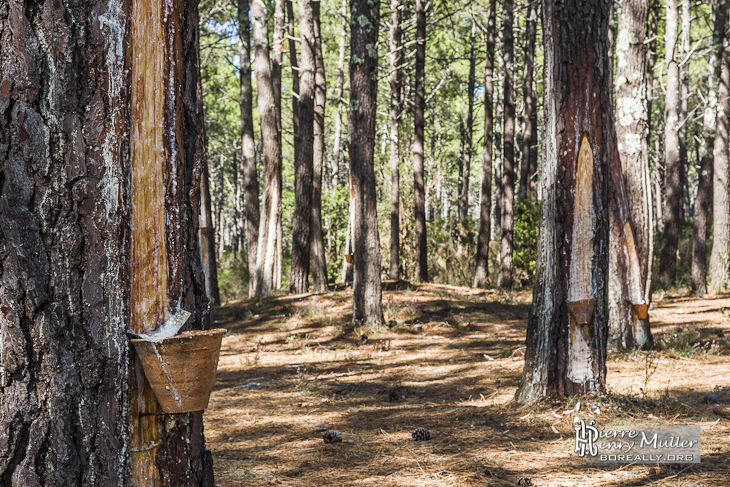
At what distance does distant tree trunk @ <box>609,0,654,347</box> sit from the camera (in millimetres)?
6543

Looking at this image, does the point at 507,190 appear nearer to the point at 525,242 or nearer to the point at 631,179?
the point at 525,242

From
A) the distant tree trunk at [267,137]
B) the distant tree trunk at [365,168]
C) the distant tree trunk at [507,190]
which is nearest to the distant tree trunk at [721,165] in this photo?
the distant tree trunk at [507,190]

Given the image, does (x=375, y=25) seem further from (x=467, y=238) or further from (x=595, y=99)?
(x=467, y=238)

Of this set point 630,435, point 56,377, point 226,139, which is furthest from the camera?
point 226,139

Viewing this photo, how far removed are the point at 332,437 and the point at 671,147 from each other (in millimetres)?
11549

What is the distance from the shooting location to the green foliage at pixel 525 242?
1609 centimetres

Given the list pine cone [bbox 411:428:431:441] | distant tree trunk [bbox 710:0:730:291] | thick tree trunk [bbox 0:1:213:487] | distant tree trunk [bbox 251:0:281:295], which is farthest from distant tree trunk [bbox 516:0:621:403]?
distant tree trunk [bbox 710:0:730:291]

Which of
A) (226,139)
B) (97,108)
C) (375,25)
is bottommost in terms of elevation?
(97,108)

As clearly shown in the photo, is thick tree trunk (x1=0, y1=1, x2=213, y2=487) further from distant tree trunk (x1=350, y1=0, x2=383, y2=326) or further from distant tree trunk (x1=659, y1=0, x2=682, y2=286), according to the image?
distant tree trunk (x1=659, y1=0, x2=682, y2=286)

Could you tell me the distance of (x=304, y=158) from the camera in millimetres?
12133

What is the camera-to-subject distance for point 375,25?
866cm

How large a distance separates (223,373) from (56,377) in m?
5.50

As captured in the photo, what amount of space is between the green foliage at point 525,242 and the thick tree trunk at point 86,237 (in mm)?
15302

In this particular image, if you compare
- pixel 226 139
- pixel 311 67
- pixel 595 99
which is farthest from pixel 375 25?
pixel 226 139
